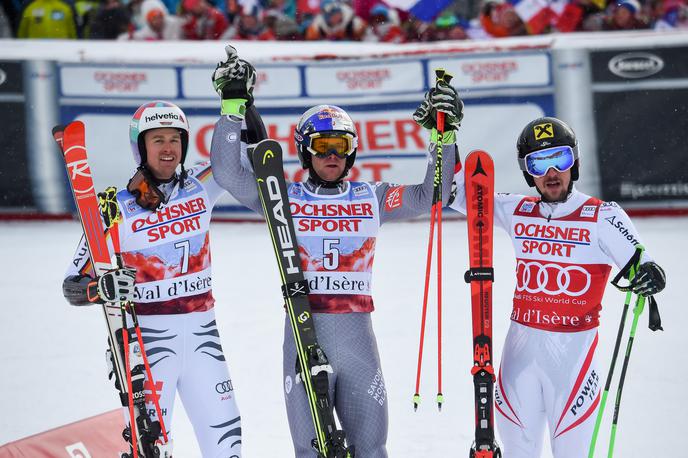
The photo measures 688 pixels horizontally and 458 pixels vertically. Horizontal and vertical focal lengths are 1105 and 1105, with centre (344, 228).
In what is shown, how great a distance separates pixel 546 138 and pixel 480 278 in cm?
77

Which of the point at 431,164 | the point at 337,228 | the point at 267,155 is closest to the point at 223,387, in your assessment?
the point at 337,228

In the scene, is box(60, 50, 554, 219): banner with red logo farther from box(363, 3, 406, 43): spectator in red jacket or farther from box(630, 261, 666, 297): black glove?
box(630, 261, 666, 297): black glove

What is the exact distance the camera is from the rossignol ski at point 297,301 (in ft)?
17.0

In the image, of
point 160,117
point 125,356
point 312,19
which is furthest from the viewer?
point 312,19

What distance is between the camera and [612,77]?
1147 cm

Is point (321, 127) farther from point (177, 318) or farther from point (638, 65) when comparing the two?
point (638, 65)

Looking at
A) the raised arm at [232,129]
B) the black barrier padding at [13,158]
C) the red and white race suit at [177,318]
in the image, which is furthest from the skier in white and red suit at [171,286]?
the black barrier padding at [13,158]

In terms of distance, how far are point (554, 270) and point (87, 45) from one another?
7.97 metres

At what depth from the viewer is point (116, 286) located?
5.22m

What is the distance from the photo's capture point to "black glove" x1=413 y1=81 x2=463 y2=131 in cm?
543

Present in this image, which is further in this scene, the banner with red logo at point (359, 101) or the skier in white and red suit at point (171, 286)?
the banner with red logo at point (359, 101)

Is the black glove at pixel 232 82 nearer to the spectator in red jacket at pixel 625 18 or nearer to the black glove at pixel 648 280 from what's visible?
the black glove at pixel 648 280

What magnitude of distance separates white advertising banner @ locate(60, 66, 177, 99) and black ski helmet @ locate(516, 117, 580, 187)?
22.8 ft

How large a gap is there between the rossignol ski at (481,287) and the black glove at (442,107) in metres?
0.22
